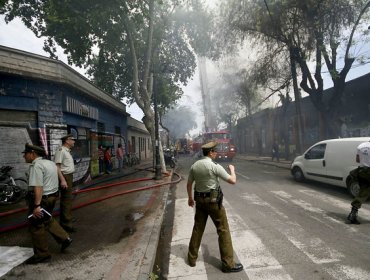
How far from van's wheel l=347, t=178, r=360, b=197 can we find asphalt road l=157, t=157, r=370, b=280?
23 centimetres

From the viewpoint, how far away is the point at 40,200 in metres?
4.73

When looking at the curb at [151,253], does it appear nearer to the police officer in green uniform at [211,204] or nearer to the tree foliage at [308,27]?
the police officer in green uniform at [211,204]

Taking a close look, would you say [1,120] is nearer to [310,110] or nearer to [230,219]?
[230,219]

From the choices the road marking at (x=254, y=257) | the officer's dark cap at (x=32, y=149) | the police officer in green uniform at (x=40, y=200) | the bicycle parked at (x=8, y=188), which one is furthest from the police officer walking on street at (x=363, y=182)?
the bicycle parked at (x=8, y=188)

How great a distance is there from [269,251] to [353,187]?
17.1ft

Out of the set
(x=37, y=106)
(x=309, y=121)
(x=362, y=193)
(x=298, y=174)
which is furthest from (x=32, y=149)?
(x=309, y=121)

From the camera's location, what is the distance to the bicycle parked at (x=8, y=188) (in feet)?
31.9

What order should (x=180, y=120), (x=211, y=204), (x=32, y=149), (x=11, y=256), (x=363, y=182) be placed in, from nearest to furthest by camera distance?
(x=211, y=204) → (x=32, y=149) → (x=11, y=256) → (x=363, y=182) → (x=180, y=120)

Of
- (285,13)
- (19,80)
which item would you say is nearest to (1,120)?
(19,80)

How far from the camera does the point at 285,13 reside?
52.5 feet

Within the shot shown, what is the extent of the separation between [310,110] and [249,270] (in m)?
23.2

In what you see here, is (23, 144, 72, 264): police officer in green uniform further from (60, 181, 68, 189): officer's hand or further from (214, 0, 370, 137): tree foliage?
(214, 0, 370, 137): tree foliage

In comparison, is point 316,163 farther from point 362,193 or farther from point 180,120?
point 180,120

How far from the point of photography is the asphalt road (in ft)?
14.0
